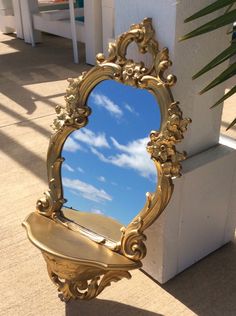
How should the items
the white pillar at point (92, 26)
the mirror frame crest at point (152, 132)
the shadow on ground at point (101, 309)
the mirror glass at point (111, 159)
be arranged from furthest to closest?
the white pillar at point (92, 26), the shadow on ground at point (101, 309), the mirror glass at point (111, 159), the mirror frame crest at point (152, 132)

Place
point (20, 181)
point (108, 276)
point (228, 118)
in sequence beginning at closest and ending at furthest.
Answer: point (108, 276)
point (20, 181)
point (228, 118)

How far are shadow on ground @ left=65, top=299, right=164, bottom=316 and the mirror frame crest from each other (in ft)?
0.95

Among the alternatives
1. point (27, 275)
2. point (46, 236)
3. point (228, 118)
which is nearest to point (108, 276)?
point (46, 236)

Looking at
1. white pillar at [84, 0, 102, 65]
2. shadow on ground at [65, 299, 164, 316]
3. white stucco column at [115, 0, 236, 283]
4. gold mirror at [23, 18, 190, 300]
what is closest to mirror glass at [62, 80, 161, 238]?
gold mirror at [23, 18, 190, 300]

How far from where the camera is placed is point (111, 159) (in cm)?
152

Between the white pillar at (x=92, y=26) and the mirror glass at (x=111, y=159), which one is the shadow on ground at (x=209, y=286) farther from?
the white pillar at (x=92, y=26)

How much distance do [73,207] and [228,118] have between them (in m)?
1.92

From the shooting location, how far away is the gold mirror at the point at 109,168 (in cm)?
131

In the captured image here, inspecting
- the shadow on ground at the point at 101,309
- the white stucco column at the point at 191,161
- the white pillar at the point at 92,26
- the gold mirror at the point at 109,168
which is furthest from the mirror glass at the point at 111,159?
the white pillar at the point at 92,26

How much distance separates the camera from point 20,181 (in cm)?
238

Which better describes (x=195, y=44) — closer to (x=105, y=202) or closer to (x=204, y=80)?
(x=204, y=80)

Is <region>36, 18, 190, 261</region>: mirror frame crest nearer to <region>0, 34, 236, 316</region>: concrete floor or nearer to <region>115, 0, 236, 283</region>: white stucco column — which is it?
<region>115, 0, 236, 283</region>: white stucco column

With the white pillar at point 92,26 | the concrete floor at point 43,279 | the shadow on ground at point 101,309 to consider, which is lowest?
the concrete floor at point 43,279

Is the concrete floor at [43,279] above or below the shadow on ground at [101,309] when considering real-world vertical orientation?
below
